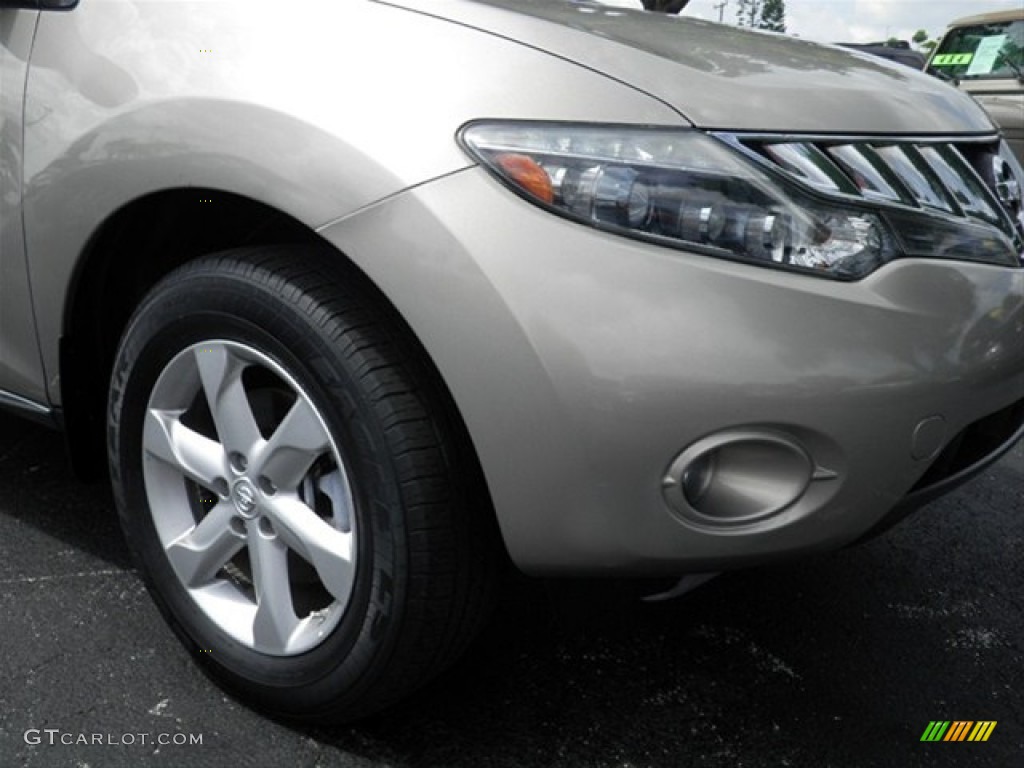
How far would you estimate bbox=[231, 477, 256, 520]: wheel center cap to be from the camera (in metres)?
1.73

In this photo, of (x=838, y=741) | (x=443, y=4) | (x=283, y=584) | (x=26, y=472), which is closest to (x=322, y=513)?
(x=283, y=584)

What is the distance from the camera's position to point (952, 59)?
29.1 feet

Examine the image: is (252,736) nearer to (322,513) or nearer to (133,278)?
(322,513)

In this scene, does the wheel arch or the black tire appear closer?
the black tire

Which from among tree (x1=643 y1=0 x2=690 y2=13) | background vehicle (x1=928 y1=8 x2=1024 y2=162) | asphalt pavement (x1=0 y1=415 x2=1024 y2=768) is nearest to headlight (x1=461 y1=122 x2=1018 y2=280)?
asphalt pavement (x1=0 y1=415 x2=1024 y2=768)

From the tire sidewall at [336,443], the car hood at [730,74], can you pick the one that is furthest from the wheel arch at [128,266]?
the car hood at [730,74]

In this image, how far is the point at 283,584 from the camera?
1748mm

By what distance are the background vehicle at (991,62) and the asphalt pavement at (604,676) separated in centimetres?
602

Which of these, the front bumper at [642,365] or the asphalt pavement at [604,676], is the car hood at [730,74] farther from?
the asphalt pavement at [604,676]

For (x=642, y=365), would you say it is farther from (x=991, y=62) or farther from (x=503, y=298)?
(x=991, y=62)

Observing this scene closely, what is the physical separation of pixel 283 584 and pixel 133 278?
2.32 ft

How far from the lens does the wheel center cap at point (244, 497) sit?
173cm

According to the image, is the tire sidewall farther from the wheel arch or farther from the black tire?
the wheel arch

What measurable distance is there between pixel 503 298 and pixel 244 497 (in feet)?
2.17
